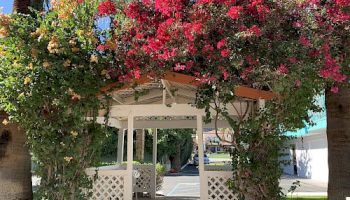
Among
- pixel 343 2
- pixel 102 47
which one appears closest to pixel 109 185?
pixel 102 47

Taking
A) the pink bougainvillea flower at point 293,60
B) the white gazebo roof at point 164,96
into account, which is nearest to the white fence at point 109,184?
the white gazebo roof at point 164,96

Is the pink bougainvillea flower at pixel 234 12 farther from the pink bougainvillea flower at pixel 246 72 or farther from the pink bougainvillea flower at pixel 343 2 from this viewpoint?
the pink bougainvillea flower at pixel 343 2

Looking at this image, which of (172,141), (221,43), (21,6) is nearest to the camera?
(221,43)

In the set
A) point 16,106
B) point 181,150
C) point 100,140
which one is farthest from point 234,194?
point 181,150

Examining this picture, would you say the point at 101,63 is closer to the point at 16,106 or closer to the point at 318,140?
the point at 16,106

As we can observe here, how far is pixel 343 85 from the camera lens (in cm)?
838

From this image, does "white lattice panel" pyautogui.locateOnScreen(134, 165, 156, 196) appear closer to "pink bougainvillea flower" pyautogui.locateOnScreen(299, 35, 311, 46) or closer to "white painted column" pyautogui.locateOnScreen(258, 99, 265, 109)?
"white painted column" pyautogui.locateOnScreen(258, 99, 265, 109)

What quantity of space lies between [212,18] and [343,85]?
10.00ft

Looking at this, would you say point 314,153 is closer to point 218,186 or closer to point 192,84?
point 218,186

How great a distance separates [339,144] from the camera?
8906 mm

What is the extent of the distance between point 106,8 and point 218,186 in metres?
4.42

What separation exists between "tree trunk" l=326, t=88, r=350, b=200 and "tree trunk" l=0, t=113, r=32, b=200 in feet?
20.6

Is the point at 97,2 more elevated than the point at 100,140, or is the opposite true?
the point at 97,2

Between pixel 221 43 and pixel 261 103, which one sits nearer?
pixel 221 43
